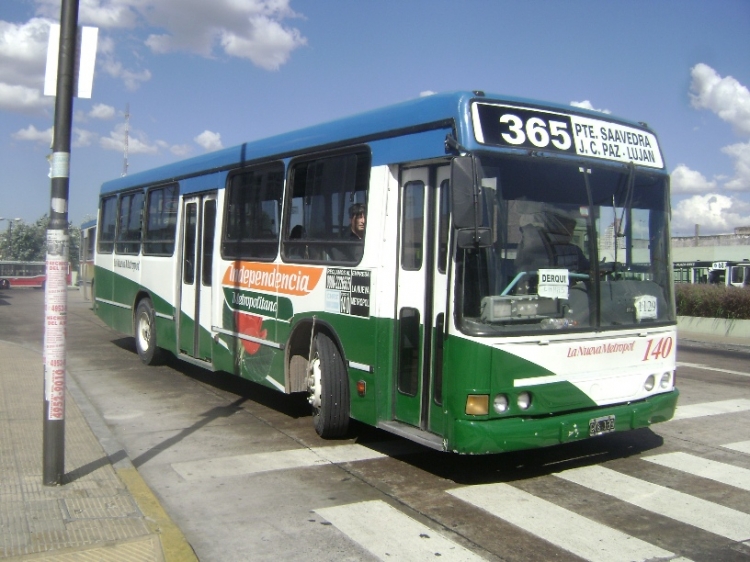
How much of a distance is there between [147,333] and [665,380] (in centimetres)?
889

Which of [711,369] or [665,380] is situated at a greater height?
[665,380]

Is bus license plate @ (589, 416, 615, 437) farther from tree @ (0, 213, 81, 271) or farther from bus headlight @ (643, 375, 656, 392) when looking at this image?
tree @ (0, 213, 81, 271)

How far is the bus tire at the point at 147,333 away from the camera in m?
12.8

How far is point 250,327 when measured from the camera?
9508mm

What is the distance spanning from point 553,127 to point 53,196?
13.7 feet

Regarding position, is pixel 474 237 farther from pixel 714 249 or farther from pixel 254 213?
pixel 714 249

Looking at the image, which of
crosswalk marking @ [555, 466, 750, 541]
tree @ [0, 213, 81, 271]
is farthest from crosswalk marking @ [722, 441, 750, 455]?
tree @ [0, 213, 81, 271]

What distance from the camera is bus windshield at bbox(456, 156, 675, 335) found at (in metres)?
6.10

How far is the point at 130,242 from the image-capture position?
45.1 ft

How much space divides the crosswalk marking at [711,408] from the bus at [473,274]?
97.2 inches

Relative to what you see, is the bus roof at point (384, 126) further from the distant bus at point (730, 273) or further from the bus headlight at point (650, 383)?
the distant bus at point (730, 273)

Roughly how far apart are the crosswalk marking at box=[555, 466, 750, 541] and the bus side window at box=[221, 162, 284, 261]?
4.25 metres

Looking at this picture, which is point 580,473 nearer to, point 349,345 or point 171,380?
point 349,345

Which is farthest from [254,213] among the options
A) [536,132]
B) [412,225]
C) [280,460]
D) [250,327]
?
[536,132]
